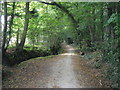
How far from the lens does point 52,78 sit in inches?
265

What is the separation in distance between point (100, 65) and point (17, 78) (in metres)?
5.42

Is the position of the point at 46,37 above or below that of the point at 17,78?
above

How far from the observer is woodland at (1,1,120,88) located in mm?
7996

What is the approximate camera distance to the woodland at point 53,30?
315 inches

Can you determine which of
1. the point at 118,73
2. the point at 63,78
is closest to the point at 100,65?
the point at 118,73

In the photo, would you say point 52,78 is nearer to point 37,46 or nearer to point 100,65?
point 100,65

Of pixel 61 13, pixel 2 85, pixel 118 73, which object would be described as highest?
pixel 61 13

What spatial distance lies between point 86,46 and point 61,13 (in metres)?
5.26

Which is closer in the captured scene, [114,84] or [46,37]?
[114,84]

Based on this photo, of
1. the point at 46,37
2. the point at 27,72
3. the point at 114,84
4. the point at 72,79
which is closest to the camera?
the point at 114,84

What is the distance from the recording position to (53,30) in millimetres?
15797

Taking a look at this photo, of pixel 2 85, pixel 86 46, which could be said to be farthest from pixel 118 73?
pixel 86 46

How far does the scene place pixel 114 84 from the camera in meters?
6.23

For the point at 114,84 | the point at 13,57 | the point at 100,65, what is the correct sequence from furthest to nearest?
the point at 13,57, the point at 100,65, the point at 114,84
